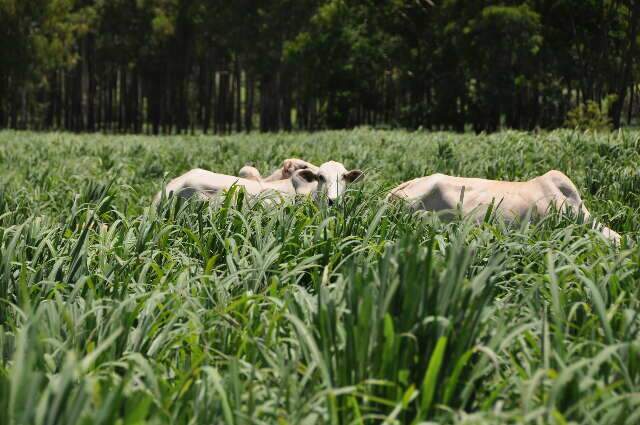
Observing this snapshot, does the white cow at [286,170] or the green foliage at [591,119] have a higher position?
the green foliage at [591,119]

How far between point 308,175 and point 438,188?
123 cm

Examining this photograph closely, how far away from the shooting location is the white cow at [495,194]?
6637mm

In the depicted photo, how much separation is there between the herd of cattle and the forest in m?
29.4

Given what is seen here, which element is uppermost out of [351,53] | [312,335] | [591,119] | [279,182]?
[351,53]

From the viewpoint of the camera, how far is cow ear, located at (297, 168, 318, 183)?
7684mm

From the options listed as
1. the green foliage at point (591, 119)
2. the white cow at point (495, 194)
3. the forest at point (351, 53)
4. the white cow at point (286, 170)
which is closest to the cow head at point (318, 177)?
the white cow at point (286, 170)

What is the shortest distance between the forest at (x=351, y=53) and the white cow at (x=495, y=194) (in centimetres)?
2955

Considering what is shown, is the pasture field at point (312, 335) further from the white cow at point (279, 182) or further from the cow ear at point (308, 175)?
the cow ear at point (308, 175)

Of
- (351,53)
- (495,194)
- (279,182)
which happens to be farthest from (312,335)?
(351,53)

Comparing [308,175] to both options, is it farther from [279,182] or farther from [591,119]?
[591,119]

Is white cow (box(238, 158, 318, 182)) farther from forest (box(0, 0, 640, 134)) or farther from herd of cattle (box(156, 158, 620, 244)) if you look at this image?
forest (box(0, 0, 640, 134))

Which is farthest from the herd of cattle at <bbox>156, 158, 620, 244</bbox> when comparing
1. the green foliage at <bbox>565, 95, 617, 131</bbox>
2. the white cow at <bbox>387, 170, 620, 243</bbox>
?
the green foliage at <bbox>565, 95, 617, 131</bbox>

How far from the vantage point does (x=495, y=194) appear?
688 cm

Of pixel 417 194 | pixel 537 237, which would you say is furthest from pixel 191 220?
pixel 417 194
